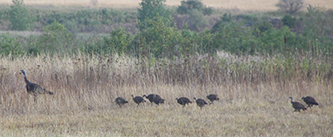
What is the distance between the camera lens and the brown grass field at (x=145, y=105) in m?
6.77

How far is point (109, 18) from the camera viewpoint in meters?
66.1

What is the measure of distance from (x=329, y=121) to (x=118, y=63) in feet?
20.2

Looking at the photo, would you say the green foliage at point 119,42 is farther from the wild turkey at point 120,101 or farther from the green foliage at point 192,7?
the green foliage at point 192,7

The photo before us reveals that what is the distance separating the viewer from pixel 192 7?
210 ft

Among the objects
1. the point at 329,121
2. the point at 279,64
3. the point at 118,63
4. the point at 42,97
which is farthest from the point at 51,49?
the point at 329,121

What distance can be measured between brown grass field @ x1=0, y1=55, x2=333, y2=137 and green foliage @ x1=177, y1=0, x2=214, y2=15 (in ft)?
165

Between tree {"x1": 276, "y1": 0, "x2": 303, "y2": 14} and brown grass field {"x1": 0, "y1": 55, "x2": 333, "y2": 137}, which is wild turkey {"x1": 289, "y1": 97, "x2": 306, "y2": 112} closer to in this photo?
brown grass field {"x1": 0, "y1": 55, "x2": 333, "y2": 137}

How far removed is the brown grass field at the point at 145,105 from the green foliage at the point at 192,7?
50.3m

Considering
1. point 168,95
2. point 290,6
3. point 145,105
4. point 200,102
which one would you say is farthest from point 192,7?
point 200,102

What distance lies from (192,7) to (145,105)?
185 ft

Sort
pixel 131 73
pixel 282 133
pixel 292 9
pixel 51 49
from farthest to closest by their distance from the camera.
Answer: pixel 292 9 < pixel 51 49 < pixel 131 73 < pixel 282 133

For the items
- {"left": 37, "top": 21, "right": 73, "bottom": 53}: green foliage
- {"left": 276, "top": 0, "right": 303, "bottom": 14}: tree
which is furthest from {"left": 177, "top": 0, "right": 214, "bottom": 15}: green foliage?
{"left": 37, "top": 21, "right": 73, "bottom": 53}: green foliage

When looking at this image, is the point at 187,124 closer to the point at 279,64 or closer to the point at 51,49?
the point at 279,64

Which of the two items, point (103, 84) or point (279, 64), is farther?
point (279, 64)
